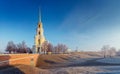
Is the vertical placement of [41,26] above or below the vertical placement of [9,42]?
above

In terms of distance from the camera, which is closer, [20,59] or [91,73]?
[91,73]

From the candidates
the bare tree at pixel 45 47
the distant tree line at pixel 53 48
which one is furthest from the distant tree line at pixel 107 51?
the bare tree at pixel 45 47

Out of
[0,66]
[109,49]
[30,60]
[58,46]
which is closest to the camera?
[0,66]

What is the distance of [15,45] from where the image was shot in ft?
320

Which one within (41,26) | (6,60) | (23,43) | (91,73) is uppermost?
(41,26)

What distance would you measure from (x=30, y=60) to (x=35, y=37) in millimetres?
41030

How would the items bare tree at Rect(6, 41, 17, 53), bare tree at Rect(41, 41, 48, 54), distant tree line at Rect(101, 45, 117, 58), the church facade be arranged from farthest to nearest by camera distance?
distant tree line at Rect(101, 45, 117, 58)
the church facade
bare tree at Rect(41, 41, 48, 54)
bare tree at Rect(6, 41, 17, 53)

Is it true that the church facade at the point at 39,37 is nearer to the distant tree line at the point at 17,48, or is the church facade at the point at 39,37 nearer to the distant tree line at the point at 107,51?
the distant tree line at the point at 17,48

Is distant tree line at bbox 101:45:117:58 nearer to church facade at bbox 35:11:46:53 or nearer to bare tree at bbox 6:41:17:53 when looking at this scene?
church facade at bbox 35:11:46:53

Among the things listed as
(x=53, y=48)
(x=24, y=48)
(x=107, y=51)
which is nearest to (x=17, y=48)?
(x=24, y=48)

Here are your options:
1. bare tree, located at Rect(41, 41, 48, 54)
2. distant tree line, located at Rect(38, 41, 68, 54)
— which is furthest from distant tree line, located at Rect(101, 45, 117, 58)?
bare tree, located at Rect(41, 41, 48, 54)

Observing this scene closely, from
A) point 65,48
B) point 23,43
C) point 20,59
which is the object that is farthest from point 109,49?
point 20,59

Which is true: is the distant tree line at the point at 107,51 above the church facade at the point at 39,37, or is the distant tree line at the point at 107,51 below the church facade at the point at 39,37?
below

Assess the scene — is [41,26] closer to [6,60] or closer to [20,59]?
[20,59]
